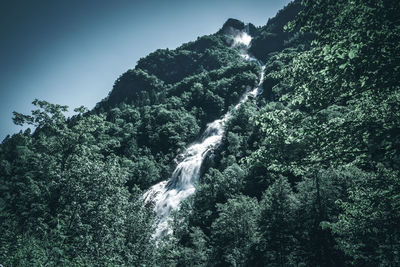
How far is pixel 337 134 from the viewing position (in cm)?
590

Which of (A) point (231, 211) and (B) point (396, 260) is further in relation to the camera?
(A) point (231, 211)

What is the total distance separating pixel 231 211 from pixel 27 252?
21.4 meters

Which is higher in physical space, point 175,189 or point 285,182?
point 175,189

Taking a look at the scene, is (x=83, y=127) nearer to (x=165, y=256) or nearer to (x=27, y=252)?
(x=27, y=252)

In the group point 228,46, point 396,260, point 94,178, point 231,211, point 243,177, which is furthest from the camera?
point 228,46

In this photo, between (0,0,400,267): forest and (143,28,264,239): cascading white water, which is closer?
(0,0,400,267): forest

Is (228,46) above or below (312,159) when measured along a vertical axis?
above

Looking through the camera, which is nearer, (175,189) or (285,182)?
(285,182)

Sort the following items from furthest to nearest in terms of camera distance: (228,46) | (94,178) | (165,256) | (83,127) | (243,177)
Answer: (228,46) → (243,177) → (165,256) → (83,127) → (94,178)

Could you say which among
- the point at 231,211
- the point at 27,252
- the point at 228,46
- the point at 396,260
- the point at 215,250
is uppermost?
the point at 228,46

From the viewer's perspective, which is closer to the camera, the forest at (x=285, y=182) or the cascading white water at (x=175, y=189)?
the forest at (x=285, y=182)

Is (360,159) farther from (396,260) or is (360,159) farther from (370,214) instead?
(396,260)

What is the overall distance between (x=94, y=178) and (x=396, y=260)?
17.6 metres

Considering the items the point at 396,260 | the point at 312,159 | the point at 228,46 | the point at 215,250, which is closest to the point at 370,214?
→ the point at 396,260
